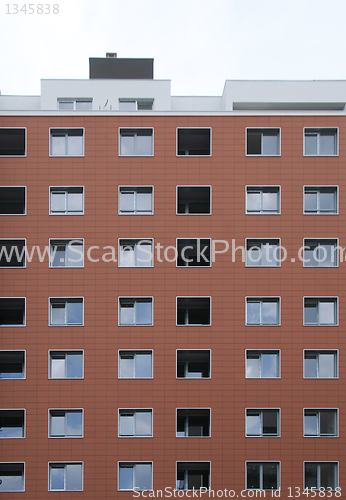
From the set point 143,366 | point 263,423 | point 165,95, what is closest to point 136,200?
point 165,95

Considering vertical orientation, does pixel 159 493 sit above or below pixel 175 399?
below

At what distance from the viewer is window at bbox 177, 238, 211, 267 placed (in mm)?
26641

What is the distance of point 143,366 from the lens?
25906mm

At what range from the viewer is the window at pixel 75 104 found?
29.9 metres

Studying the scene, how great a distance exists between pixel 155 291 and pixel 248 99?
555 inches

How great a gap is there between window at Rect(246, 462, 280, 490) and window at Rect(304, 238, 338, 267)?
11.8m

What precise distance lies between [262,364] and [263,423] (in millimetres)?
3238

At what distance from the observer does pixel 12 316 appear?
88.5ft

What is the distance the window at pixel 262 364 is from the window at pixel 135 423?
244 inches

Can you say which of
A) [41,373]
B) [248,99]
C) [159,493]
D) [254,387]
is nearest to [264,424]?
[254,387]

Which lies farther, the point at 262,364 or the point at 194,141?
the point at 194,141

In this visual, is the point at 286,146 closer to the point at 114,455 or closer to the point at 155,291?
the point at 155,291

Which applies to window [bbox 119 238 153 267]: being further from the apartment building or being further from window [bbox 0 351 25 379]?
window [bbox 0 351 25 379]

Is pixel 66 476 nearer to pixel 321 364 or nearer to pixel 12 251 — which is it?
pixel 12 251
